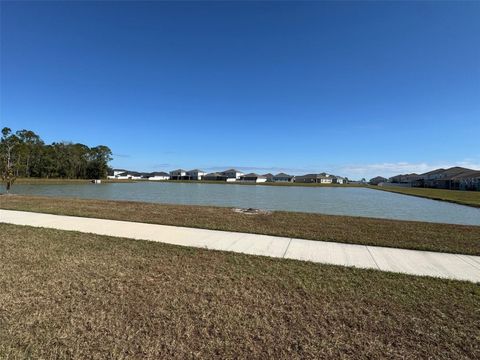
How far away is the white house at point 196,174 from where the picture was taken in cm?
12912

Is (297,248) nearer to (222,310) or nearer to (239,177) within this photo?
(222,310)

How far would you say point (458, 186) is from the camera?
6153 centimetres

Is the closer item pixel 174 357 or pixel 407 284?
pixel 174 357

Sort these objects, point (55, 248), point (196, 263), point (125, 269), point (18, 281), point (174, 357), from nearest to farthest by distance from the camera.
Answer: point (174, 357) < point (18, 281) < point (125, 269) < point (196, 263) < point (55, 248)

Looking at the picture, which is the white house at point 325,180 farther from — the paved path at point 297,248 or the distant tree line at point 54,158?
the paved path at point 297,248

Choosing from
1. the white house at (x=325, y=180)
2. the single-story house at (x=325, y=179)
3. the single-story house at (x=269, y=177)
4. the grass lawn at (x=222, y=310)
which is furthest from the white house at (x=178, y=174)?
the grass lawn at (x=222, y=310)

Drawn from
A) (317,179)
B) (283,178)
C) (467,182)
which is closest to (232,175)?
(283,178)

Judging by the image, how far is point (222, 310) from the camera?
3197mm

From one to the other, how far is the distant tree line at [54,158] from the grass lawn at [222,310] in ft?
246

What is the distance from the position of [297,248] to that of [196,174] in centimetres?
12497

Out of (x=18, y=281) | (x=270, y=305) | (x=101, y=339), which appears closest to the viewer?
(x=101, y=339)

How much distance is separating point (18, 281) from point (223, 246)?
11.9ft

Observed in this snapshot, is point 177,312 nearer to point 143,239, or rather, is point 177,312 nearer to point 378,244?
point 143,239

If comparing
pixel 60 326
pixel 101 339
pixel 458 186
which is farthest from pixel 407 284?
pixel 458 186
